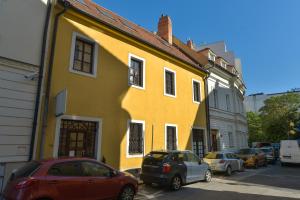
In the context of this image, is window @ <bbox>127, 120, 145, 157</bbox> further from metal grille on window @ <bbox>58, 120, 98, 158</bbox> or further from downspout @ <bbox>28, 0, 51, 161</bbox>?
downspout @ <bbox>28, 0, 51, 161</bbox>

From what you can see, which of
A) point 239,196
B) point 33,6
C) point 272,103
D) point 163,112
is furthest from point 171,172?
point 272,103

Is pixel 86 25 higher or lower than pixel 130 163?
higher

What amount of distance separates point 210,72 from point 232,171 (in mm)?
8723

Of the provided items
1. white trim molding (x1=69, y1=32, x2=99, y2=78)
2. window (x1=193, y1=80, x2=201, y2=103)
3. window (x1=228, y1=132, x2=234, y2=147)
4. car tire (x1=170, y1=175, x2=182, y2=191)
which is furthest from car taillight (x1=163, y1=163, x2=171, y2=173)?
window (x1=228, y1=132, x2=234, y2=147)

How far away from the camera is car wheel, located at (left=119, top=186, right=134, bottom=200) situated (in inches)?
293

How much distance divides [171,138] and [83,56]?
7.30m

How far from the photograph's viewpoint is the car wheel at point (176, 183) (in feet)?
31.2

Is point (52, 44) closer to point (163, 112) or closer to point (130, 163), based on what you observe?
point (130, 163)

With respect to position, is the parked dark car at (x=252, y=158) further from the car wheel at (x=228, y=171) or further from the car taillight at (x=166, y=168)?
the car taillight at (x=166, y=168)

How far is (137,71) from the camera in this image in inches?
538

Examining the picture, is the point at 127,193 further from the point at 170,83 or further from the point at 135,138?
the point at 170,83

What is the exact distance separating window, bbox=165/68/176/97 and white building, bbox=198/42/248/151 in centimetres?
504

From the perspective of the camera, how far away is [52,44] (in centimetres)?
969

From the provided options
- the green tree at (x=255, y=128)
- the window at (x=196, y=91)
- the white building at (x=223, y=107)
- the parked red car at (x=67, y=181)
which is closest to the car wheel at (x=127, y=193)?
the parked red car at (x=67, y=181)
